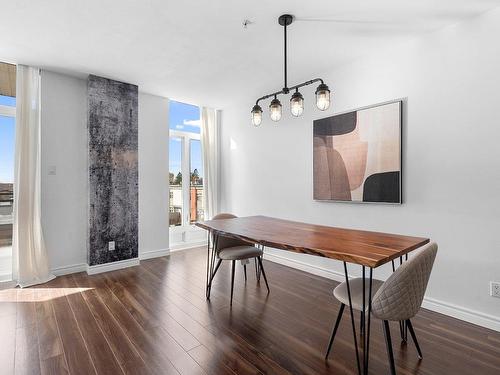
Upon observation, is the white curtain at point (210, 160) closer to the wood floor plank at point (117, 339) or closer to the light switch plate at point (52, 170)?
the light switch plate at point (52, 170)

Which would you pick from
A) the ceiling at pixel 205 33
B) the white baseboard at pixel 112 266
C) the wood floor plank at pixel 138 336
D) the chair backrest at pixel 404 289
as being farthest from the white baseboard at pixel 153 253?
the chair backrest at pixel 404 289

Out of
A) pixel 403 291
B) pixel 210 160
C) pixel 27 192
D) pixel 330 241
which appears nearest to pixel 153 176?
pixel 210 160

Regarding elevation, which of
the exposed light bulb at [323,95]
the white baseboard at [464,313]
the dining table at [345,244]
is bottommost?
the white baseboard at [464,313]

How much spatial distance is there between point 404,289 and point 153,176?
378 cm

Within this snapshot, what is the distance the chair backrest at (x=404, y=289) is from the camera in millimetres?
1371

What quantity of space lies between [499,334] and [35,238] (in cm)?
463

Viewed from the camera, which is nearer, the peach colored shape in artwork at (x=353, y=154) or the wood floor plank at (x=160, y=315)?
the wood floor plank at (x=160, y=315)

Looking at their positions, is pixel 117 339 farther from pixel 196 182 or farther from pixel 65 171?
pixel 196 182

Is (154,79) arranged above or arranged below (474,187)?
above

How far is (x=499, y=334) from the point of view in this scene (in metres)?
2.07

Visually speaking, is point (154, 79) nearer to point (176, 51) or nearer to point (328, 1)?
point (176, 51)

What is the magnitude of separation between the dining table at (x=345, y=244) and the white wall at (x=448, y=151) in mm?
651

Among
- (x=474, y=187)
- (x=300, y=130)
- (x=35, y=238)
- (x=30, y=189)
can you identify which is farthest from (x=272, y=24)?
(x=35, y=238)

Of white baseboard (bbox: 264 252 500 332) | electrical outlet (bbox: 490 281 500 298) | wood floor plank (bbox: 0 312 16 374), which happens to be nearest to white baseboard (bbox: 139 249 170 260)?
wood floor plank (bbox: 0 312 16 374)
